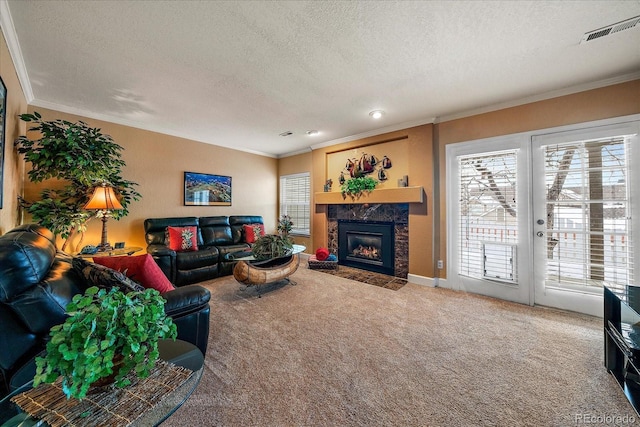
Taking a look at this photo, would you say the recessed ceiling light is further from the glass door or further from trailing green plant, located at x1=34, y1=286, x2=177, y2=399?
trailing green plant, located at x1=34, y1=286, x2=177, y2=399

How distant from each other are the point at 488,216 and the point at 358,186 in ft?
6.64

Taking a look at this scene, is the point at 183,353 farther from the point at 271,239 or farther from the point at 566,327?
the point at 566,327

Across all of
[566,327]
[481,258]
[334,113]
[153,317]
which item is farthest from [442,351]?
[334,113]

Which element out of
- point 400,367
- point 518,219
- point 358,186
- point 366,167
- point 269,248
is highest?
point 366,167

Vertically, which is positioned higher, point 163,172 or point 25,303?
point 163,172

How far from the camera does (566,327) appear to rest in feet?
7.89

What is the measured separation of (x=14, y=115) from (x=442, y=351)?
4.68 m

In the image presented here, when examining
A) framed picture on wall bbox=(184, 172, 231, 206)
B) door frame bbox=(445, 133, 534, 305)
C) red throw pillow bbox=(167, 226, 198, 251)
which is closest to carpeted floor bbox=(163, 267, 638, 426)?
door frame bbox=(445, 133, 534, 305)

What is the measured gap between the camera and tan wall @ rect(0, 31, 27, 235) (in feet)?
6.65

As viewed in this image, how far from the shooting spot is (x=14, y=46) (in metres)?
2.05

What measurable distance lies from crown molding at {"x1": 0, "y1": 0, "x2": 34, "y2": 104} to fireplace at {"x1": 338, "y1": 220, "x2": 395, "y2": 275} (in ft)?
14.8

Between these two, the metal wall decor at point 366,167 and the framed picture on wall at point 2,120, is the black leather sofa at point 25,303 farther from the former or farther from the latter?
the metal wall decor at point 366,167

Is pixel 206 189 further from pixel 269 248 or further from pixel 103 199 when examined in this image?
pixel 269 248

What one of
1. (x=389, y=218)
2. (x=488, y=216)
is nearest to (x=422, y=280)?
(x=389, y=218)
